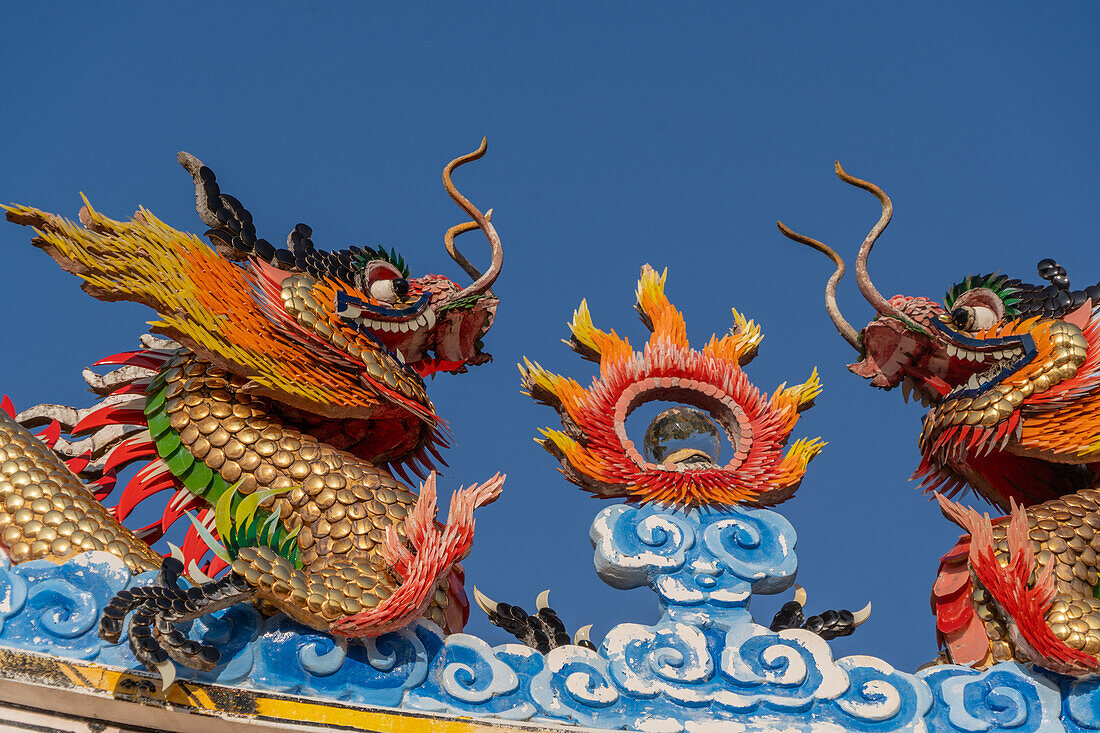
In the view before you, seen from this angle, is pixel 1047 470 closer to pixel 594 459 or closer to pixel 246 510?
pixel 594 459

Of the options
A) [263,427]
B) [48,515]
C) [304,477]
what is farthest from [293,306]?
[48,515]

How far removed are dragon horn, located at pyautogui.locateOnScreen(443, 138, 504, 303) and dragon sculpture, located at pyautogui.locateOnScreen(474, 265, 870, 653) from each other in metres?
0.47

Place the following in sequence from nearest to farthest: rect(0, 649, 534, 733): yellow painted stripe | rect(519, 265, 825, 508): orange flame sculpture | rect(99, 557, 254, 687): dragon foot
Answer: rect(99, 557, 254, 687): dragon foot, rect(0, 649, 534, 733): yellow painted stripe, rect(519, 265, 825, 508): orange flame sculpture

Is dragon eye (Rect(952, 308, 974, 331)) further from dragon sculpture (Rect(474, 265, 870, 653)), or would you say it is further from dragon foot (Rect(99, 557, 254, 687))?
dragon foot (Rect(99, 557, 254, 687))

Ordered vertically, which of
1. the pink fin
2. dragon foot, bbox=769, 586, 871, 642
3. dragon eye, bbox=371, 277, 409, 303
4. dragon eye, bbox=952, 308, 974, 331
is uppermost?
the pink fin

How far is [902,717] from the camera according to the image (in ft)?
19.8

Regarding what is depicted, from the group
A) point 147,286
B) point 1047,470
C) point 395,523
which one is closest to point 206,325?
point 147,286

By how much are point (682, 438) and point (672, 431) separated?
68mm

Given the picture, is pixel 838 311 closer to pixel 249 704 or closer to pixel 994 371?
pixel 994 371

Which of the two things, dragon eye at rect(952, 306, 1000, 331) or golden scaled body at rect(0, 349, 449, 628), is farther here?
dragon eye at rect(952, 306, 1000, 331)

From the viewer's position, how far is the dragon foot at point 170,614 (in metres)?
5.38

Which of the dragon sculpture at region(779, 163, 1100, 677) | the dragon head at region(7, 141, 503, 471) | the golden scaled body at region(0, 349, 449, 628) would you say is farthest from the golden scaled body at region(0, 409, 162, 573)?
the dragon sculpture at region(779, 163, 1100, 677)

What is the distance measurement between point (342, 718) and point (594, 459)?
1804 mm

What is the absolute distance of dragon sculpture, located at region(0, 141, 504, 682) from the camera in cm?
586
